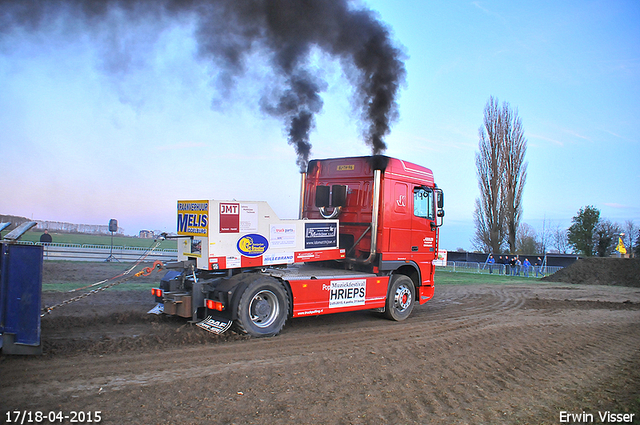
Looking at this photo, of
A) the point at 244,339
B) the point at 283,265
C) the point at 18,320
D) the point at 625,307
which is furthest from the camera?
the point at 625,307

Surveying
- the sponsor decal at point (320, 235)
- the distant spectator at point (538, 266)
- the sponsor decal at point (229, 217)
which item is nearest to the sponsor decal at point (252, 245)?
the sponsor decal at point (229, 217)

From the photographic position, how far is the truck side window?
10.3 meters

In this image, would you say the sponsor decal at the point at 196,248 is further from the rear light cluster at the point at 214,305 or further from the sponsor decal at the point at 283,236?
the sponsor decal at the point at 283,236

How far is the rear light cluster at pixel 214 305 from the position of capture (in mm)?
7176

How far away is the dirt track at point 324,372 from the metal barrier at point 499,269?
19898 mm

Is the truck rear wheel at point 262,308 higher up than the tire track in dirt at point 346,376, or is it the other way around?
the truck rear wheel at point 262,308

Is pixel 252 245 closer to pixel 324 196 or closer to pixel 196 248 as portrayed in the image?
pixel 196 248

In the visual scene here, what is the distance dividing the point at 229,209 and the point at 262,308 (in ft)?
6.11

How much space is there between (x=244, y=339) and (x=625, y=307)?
12661 millimetres

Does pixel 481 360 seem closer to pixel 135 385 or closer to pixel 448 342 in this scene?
pixel 448 342

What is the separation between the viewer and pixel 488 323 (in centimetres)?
975

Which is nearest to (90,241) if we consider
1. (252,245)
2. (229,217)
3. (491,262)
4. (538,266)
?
(491,262)

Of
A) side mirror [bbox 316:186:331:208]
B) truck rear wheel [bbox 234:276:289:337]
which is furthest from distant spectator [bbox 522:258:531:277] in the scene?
truck rear wheel [bbox 234:276:289:337]

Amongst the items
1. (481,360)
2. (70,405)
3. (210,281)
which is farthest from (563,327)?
(70,405)
